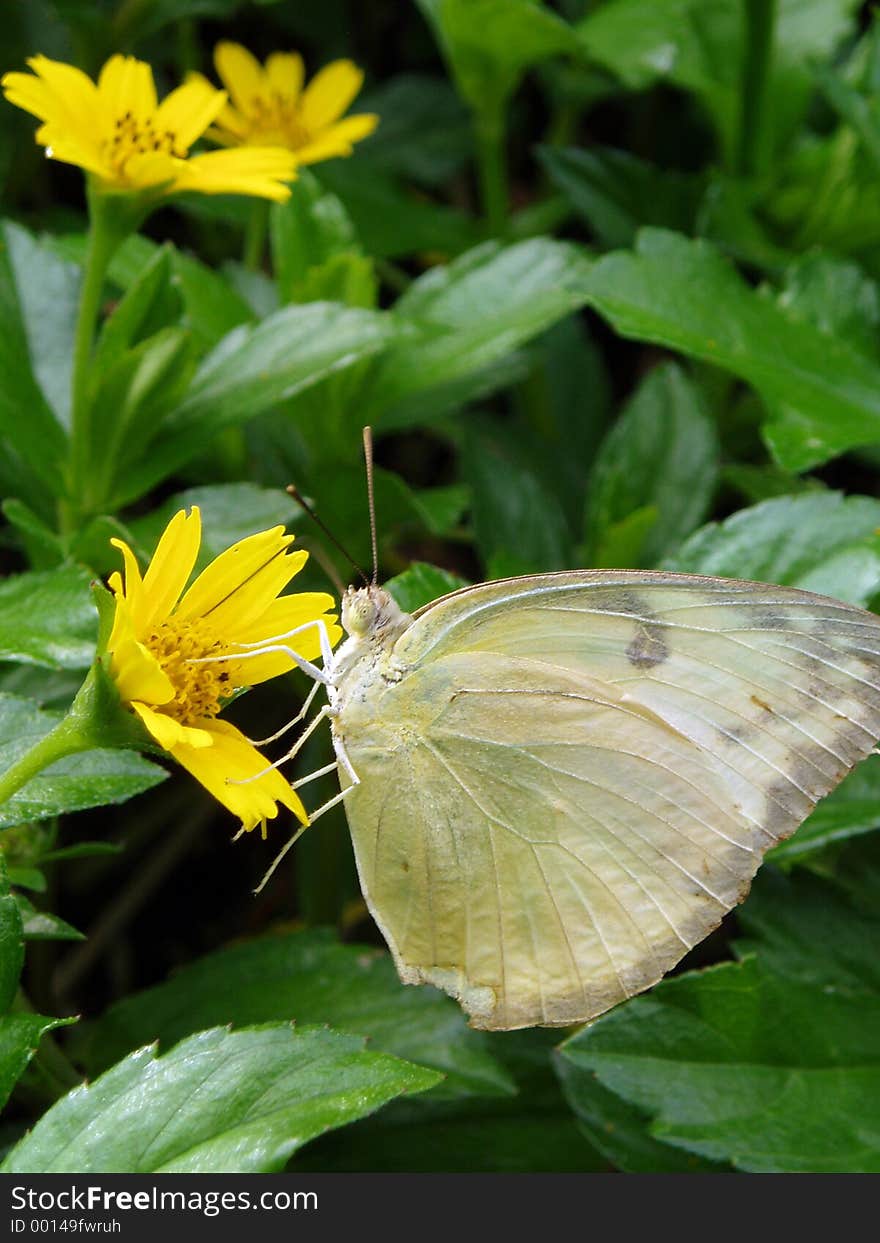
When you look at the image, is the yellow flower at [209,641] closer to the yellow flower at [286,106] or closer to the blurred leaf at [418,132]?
the yellow flower at [286,106]

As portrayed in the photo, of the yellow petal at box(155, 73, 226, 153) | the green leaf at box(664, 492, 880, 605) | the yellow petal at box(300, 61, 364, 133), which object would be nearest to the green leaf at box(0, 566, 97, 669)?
the yellow petal at box(155, 73, 226, 153)

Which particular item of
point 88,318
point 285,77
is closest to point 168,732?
point 88,318

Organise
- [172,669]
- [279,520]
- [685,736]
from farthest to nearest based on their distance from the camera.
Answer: [279,520], [685,736], [172,669]

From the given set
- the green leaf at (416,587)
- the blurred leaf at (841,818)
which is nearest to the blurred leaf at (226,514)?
the green leaf at (416,587)

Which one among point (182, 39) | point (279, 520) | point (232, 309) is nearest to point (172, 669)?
point (279, 520)

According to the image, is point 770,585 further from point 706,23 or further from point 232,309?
point 706,23
